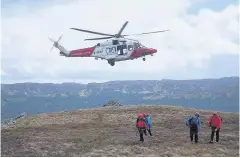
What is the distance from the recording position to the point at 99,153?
30844 millimetres

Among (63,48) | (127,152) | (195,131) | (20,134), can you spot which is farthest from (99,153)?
(63,48)

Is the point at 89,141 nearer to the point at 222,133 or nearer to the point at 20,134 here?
the point at 20,134

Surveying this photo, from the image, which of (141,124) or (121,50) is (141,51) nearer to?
(121,50)

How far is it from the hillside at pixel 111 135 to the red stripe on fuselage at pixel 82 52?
8.05m

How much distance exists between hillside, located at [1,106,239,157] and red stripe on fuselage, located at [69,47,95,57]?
8051 mm

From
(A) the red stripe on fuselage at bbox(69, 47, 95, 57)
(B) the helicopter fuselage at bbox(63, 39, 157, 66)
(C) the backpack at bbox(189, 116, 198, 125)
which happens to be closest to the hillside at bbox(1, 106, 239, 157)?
(C) the backpack at bbox(189, 116, 198, 125)

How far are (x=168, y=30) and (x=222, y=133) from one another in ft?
51.0

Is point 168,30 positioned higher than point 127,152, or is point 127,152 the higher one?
point 168,30

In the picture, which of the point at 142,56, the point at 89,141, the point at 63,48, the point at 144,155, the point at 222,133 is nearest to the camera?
the point at 144,155

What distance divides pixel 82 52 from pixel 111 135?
78.3ft

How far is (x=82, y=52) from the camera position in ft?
202

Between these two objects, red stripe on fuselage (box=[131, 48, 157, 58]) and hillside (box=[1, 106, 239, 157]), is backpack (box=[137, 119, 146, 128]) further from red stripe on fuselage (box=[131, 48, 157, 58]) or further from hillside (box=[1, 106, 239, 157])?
red stripe on fuselage (box=[131, 48, 157, 58])

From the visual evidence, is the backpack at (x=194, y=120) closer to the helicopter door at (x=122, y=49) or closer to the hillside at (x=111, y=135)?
the hillside at (x=111, y=135)

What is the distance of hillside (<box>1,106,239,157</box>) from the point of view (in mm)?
31453
